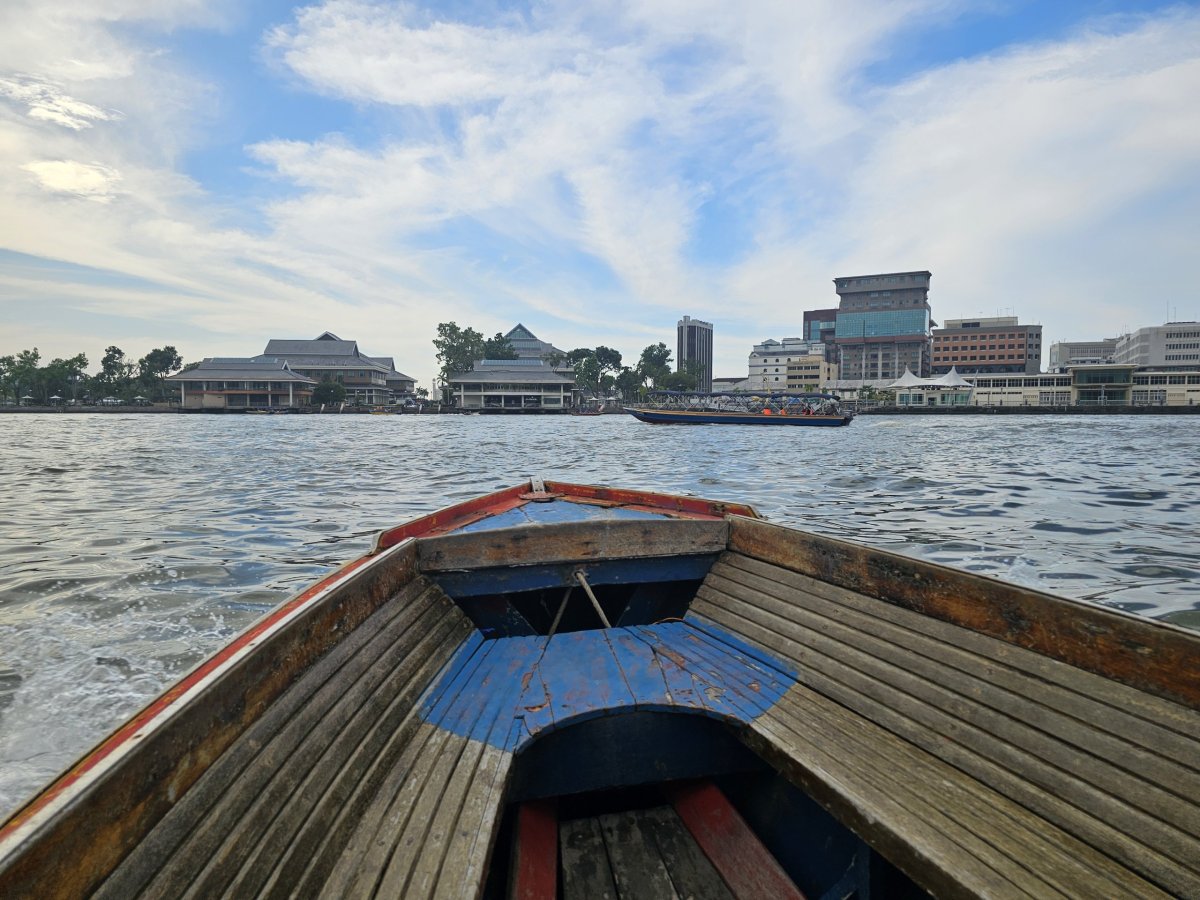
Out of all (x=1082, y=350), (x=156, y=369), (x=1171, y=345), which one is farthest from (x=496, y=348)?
(x=1082, y=350)

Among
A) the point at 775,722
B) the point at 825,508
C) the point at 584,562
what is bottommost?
the point at 825,508

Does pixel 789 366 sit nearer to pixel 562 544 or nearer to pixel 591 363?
pixel 591 363

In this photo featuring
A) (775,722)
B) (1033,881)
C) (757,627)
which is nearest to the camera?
(1033,881)

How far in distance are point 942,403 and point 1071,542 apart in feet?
322

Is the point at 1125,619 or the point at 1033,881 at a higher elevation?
the point at 1125,619

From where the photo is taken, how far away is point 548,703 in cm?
281

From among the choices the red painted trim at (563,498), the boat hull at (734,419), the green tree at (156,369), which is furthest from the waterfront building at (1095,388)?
the green tree at (156,369)

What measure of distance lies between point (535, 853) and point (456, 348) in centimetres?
10261

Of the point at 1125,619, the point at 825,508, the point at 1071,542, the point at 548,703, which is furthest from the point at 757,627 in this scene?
the point at 825,508

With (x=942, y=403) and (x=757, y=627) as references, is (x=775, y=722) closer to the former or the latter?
(x=757, y=627)

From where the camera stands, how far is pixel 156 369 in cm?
9700

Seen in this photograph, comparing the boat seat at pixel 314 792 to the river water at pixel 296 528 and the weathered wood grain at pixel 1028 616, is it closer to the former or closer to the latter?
the river water at pixel 296 528

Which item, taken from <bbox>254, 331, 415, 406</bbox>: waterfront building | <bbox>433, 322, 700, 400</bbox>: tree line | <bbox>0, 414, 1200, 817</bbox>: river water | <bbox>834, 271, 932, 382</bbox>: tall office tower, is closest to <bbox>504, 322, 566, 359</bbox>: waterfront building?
<bbox>433, 322, 700, 400</bbox>: tree line

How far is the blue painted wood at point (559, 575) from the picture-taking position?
3.91 metres
